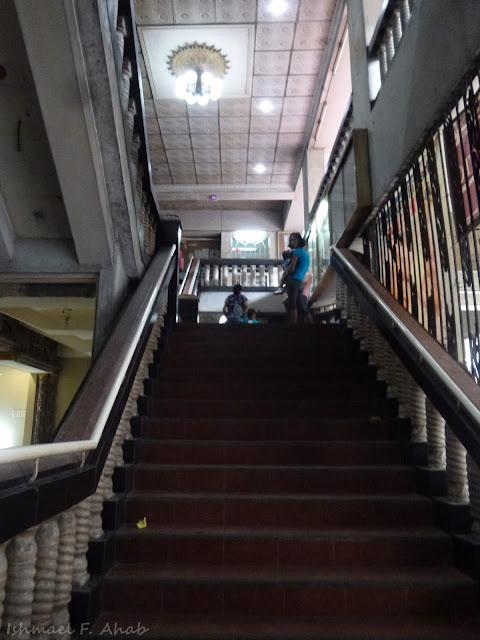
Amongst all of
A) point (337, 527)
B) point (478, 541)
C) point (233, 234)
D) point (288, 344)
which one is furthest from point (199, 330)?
point (233, 234)

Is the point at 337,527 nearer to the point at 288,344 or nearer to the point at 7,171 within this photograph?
the point at 288,344

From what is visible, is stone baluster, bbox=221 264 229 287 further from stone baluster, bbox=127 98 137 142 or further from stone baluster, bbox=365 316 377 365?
stone baluster, bbox=127 98 137 142

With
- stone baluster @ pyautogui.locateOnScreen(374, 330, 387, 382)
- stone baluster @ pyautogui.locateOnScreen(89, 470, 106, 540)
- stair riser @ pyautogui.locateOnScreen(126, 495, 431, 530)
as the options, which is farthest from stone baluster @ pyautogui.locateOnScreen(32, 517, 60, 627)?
stone baluster @ pyautogui.locateOnScreen(374, 330, 387, 382)

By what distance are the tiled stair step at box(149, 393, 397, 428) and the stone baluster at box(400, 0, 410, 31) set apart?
3328 mm

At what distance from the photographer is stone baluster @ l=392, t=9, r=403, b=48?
14.5 ft

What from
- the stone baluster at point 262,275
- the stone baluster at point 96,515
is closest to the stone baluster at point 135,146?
the stone baluster at point 96,515

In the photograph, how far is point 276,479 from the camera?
2.80 m

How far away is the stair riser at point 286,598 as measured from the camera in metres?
2.06

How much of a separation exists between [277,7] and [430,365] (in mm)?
6306

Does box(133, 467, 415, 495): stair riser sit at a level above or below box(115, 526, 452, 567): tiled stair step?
above

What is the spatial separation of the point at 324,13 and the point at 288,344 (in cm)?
522

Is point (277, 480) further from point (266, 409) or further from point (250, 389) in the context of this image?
point (250, 389)

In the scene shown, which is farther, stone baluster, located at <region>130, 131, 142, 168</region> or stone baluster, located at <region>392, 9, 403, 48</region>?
stone baluster, located at <region>392, 9, 403, 48</region>

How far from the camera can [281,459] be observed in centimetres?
300
